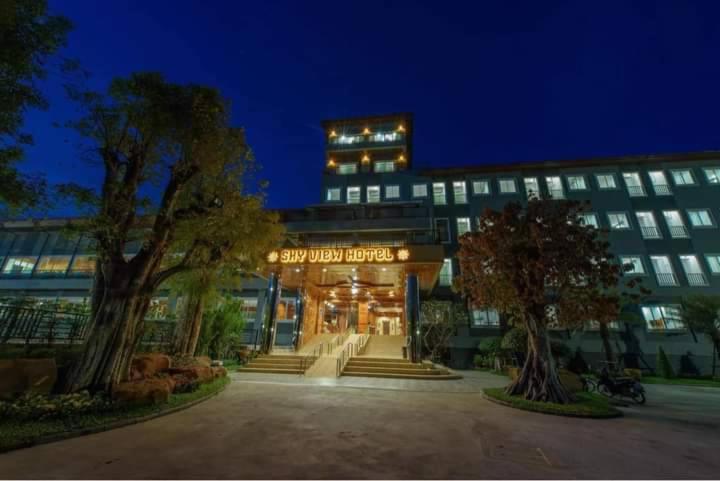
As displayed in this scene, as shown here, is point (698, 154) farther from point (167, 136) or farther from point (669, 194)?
point (167, 136)

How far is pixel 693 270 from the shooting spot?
20094 millimetres

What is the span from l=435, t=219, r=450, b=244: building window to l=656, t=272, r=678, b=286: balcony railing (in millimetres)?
14590

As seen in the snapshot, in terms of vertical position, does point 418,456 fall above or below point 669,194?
below

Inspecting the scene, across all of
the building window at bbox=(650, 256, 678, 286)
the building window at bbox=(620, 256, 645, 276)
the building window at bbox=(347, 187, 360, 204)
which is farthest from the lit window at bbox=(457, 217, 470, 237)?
the building window at bbox=(650, 256, 678, 286)

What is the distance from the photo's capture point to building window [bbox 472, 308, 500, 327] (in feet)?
68.3

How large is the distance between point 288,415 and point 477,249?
8.28 m

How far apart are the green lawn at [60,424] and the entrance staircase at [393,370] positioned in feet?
28.1

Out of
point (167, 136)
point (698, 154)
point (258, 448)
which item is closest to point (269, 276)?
point (167, 136)

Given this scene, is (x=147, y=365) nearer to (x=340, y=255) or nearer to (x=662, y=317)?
(x=340, y=255)

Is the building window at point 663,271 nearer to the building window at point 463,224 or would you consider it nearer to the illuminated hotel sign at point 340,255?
the building window at point 463,224

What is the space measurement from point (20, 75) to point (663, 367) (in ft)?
98.8

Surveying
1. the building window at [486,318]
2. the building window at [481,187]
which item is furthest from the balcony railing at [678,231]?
the building window at [486,318]

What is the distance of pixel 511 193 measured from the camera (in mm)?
24688

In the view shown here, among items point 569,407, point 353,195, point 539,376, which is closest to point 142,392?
point 569,407
